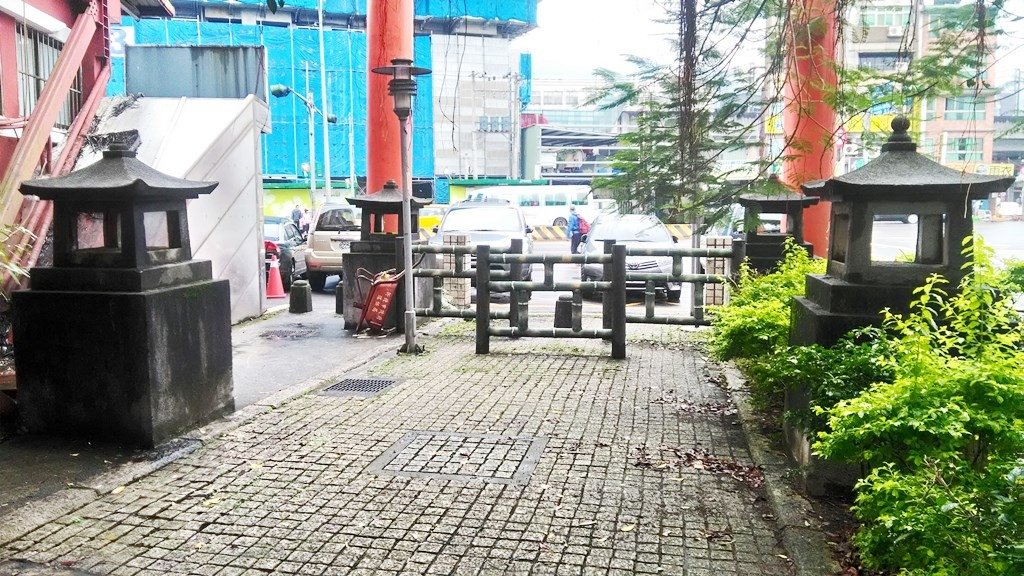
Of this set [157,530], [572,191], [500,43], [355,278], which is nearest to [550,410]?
[157,530]

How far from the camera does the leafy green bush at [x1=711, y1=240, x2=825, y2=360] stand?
22.3 feet

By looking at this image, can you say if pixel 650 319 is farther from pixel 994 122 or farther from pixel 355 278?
pixel 994 122

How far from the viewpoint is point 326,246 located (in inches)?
731

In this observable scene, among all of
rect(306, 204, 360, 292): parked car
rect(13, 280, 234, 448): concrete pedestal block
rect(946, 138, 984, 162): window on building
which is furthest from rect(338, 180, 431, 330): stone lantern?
rect(946, 138, 984, 162): window on building

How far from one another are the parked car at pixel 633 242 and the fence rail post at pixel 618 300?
6130 mm

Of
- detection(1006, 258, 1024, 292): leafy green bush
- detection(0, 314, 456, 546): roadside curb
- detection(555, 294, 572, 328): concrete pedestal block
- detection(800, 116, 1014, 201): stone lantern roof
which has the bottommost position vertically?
detection(0, 314, 456, 546): roadside curb

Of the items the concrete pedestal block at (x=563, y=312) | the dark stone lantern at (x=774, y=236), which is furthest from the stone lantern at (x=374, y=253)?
the dark stone lantern at (x=774, y=236)

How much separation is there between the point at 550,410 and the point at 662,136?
9.46 feet

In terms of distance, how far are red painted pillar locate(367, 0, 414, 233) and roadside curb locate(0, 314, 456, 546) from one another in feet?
21.3

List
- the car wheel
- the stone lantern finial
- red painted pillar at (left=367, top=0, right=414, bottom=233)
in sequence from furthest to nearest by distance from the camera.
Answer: the car wheel, red painted pillar at (left=367, top=0, right=414, bottom=233), the stone lantern finial

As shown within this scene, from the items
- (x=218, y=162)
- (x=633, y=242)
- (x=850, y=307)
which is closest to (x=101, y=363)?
(x=850, y=307)

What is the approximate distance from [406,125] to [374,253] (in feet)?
7.36

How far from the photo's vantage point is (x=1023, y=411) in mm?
3488

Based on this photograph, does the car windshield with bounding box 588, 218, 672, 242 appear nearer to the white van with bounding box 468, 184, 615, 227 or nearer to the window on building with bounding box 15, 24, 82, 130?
the window on building with bounding box 15, 24, 82, 130
